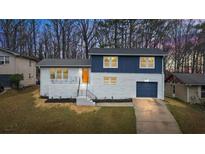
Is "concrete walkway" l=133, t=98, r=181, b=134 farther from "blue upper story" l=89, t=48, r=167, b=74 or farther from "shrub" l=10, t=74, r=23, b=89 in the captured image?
"shrub" l=10, t=74, r=23, b=89

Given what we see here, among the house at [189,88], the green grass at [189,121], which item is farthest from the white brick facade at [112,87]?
the house at [189,88]

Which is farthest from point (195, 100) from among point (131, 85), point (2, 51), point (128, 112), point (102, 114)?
point (2, 51)

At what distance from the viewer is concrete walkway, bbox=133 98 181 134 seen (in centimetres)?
912

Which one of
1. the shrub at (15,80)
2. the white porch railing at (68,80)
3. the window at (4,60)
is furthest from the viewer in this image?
the window at (4,60)

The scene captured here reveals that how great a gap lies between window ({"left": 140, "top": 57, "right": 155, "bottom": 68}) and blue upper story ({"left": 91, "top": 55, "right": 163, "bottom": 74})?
25 centimetres

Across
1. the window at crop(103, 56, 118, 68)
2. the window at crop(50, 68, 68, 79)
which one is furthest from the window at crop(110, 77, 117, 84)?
the window at crop(50, 68, 68, 79)

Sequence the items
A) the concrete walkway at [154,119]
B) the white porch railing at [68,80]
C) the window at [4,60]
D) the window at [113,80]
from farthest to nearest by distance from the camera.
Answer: the window at [4,60] < the white porch railing at [68,80] < the window at [113,80] < the concrete walkway at [154,119]

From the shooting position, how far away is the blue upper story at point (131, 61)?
47.3ft

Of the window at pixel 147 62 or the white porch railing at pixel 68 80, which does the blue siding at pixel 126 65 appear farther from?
the white porch railing at pixel 68 80

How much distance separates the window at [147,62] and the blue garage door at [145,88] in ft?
4.77

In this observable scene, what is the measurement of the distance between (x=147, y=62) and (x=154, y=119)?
18.9 feet

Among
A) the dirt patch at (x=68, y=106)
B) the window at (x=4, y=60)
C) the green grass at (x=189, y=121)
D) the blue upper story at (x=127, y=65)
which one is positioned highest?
the window at (x=4, y=60)

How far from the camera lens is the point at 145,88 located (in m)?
14.6
